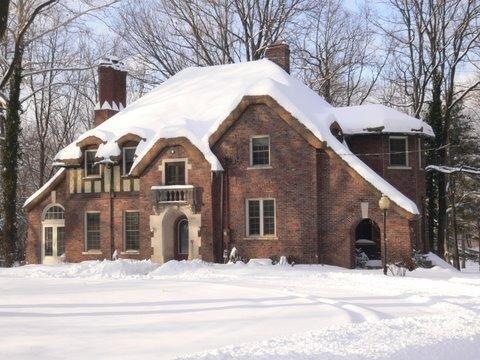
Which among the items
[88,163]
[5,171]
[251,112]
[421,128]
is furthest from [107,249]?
[421,128]

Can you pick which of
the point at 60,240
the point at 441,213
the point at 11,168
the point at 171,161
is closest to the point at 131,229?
the point at 171,161

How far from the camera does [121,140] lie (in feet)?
95.4

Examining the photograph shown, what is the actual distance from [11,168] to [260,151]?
12.7 meters

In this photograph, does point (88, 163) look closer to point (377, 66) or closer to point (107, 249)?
point (107, 249)

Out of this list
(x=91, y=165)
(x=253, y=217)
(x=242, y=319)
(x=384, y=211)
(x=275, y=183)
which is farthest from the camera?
(x=91, y=165)

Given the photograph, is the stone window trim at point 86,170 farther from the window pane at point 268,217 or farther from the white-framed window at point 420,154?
the white-framed window at point 420,154

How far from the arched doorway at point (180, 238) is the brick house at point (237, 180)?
→ 1.8 inches

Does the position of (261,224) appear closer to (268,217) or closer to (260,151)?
(268,217)

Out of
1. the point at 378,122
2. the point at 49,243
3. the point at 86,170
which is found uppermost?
the point at 378,122

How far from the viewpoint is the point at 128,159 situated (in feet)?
96.9

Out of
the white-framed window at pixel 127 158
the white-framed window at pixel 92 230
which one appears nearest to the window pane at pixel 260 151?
the white-framed window at pixel 127 158

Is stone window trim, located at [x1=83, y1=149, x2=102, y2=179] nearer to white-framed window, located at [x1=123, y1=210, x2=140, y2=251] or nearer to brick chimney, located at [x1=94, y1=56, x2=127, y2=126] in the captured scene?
white-framed window, located at [x1=123, y1=210, x2=140, y2=251]

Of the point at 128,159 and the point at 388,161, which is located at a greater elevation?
the point at 128,159

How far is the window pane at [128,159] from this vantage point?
29.4 m
